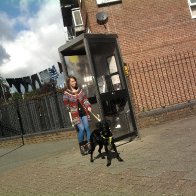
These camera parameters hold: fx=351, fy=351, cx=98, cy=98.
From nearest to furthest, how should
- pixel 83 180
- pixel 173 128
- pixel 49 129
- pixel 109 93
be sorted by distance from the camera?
pixel 83 180 → pixel 109 93 → pixel 173 128 → pixel 49 129

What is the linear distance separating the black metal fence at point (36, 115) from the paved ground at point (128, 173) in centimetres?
503

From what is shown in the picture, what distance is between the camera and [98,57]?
29.8 feet

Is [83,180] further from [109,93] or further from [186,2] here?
[186,2]

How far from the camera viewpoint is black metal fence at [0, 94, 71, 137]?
13.6 m

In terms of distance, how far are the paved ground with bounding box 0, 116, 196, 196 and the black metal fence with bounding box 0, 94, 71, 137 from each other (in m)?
5.03

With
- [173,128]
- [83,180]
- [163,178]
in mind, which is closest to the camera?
Result: [163,178]

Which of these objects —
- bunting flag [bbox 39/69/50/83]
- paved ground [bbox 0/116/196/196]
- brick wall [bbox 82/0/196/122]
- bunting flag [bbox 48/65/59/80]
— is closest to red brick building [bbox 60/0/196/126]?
brick wall [bbox 82/0/196/122]

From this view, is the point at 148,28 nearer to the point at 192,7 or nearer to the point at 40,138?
the point at 192,7

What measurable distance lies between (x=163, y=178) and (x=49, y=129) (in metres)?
9.55

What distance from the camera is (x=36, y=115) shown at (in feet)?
47.8

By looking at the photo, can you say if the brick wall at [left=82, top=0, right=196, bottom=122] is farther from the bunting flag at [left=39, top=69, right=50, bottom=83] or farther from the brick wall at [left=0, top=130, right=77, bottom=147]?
the bunting flag at [left=39, top=69, right=50, bottom=83]

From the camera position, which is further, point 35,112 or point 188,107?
A: point 35,112

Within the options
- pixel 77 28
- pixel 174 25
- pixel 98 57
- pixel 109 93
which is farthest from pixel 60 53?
pixel 77 28

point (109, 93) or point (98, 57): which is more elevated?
point (98, 57)
